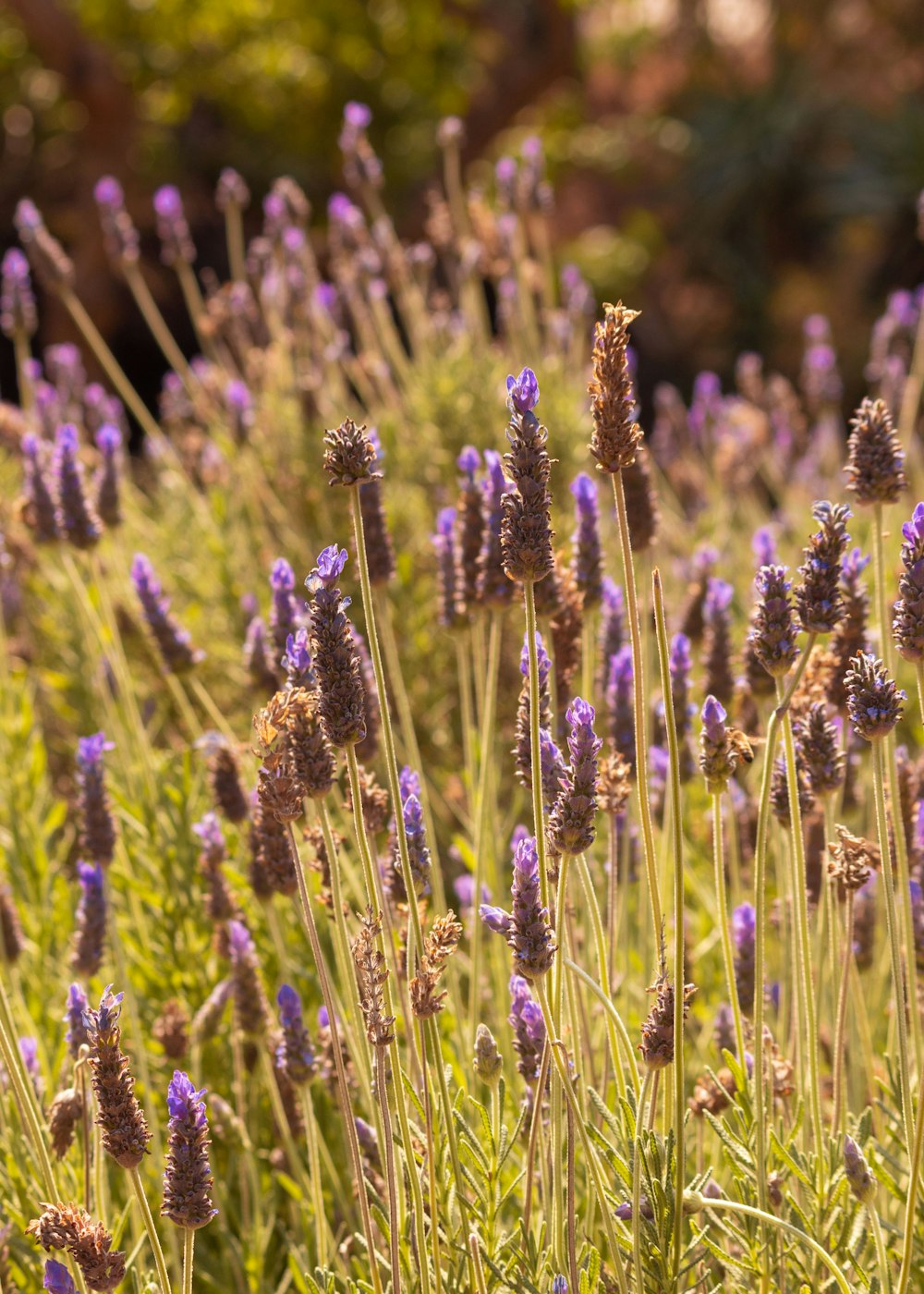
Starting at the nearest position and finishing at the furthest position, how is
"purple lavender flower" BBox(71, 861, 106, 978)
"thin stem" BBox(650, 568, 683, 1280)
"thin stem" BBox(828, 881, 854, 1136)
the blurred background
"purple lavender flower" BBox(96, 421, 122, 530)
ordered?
"thin stem" BBox(650, 568, 683, 1280), "thin stem" BBox(828, 881, 854, 1136), "purple lavender flower" BBox(71, 861, 106, 978), "purple lavender flower" BBox(96, 421, 122, 530), the blurred background

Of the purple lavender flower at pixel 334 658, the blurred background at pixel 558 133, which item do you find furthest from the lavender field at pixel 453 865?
the blurred background at pixel 558 133

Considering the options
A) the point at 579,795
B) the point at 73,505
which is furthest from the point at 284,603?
the point at 579,795

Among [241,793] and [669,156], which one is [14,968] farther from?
[669,156]

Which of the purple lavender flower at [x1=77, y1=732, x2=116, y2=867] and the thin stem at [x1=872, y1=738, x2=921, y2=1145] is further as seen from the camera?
the purple lavender flower at [x1=77, y1=732, x2=116, y2=867]

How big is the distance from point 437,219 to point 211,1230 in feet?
9.60

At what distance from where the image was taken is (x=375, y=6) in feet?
33.4

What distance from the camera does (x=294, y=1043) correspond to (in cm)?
161

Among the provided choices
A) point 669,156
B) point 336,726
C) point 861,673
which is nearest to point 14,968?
point 336,726

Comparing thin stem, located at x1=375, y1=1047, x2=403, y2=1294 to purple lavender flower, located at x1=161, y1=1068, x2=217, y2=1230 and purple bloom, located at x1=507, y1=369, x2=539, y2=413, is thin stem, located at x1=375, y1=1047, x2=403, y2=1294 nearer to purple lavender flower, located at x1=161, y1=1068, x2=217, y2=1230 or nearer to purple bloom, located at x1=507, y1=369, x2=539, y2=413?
purple lavender flower, located at x1=161, y1=1068, x2=217, y2=1230

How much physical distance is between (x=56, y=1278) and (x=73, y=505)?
1.28m

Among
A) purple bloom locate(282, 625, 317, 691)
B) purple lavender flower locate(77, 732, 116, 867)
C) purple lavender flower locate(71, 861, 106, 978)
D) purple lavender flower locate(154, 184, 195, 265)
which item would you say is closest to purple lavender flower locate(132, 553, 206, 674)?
purple lavender flower locate(77, 732, 116, 867)

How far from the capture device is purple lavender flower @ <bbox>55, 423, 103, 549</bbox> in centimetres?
219

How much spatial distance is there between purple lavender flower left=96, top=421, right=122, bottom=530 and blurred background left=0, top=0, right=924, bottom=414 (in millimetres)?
6707

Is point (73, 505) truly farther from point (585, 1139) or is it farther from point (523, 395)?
point (585, 1139)
